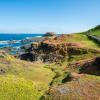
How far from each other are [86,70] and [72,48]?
830 inches

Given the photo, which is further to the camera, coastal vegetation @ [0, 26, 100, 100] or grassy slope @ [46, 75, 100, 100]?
coastal vegetation @ [0, 26, 100, 100]

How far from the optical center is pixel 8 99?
76.7 ft

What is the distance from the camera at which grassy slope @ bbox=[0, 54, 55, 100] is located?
24.2 metres

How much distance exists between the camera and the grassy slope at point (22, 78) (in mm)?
24188

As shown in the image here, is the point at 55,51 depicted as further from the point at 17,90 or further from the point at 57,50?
the point at 17,90

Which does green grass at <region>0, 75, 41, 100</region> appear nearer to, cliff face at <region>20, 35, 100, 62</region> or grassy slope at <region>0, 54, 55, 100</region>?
grassy slope at <region>0, 54, 55, 100</region>

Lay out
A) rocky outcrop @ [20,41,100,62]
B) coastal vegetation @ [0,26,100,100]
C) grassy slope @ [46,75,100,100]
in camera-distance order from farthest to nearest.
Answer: rocky outcrop @ [20,41,100,62] < coastal vegetation @ [0,26,100,100] < grassy slope @ [46,75,100,100]

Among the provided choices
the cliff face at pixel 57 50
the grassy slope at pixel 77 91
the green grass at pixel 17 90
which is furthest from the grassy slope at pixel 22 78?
the cliff face at pixel 57 50

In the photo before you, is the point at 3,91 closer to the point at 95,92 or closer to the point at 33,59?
the point at 95,92

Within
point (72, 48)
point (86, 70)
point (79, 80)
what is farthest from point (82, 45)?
point (79, 80)

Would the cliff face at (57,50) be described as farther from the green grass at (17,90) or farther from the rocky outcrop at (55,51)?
the green grass at (17,90)

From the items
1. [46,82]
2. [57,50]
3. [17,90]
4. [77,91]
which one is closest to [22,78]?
[17,90]

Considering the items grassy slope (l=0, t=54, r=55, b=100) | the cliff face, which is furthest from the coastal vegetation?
the cliff face

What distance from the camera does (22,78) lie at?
1067 inches
